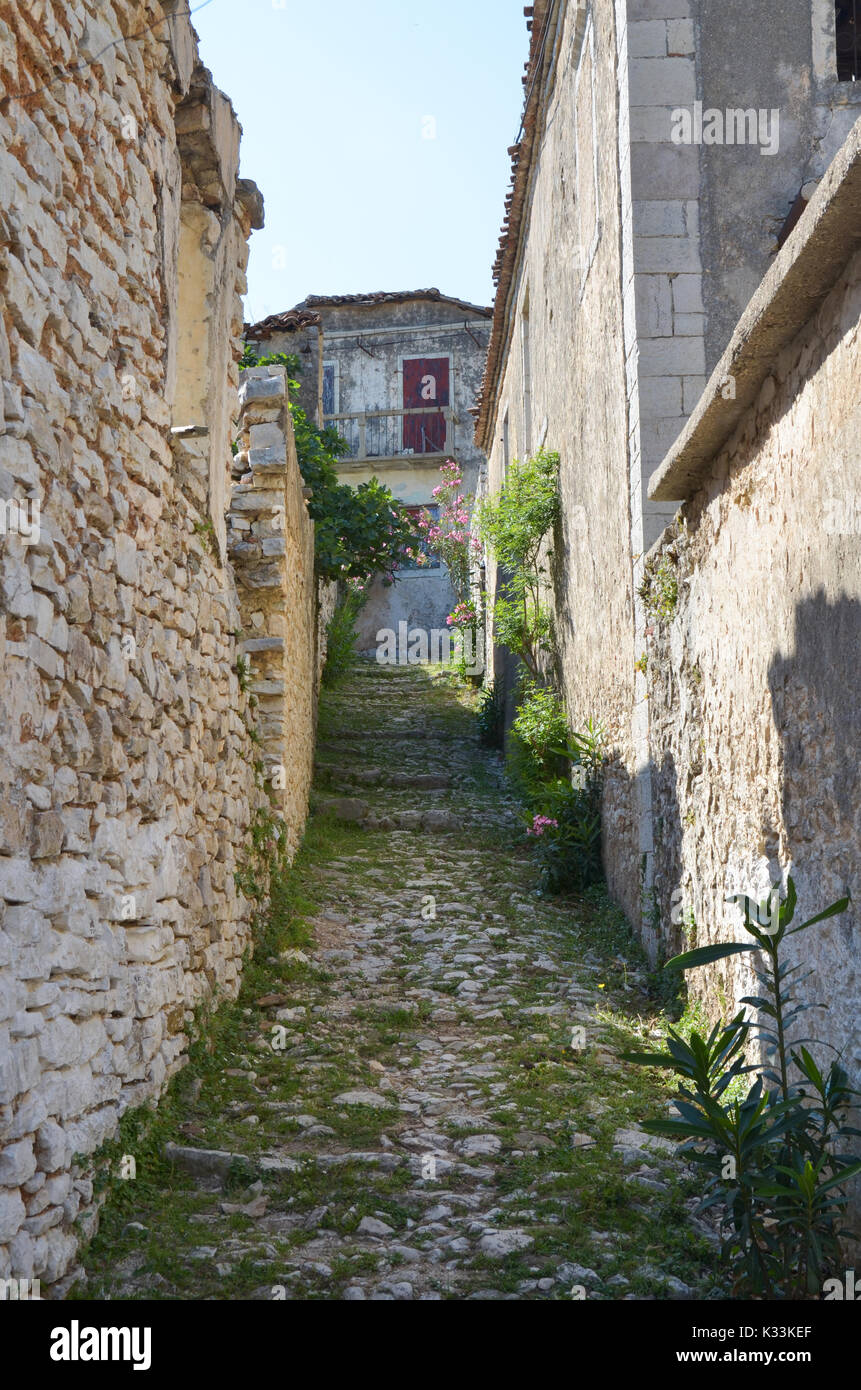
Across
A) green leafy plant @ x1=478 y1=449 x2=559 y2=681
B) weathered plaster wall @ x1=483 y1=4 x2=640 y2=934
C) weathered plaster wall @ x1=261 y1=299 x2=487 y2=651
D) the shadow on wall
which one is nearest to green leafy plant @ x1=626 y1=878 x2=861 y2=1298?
the shadow on wall

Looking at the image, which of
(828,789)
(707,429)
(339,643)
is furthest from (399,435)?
(828,789)

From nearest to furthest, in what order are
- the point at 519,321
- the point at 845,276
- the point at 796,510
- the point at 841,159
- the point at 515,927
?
the point at 841,159
the point at 845,276
the point at 796,510
the point at 515,927
the point at 519,321

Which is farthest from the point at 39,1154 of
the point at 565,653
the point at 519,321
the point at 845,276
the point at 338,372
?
the point at 338,372

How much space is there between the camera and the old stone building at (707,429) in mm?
2961

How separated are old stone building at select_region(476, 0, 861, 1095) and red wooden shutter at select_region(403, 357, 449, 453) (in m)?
10.3

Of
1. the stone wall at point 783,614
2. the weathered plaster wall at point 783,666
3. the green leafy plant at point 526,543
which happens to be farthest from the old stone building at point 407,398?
the stone wall at point 783,614

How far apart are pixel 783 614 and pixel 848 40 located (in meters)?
4.44

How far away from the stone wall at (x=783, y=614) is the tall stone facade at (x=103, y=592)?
1.92m

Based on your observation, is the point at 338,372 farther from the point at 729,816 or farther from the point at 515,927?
the point at 729,816

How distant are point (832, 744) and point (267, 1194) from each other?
84.2 inches

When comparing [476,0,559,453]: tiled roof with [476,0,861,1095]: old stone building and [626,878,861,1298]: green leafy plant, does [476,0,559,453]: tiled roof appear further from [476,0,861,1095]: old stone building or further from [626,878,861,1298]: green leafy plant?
[626,878,861,1298]: green leafy plant

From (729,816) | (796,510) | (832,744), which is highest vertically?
(796,510)

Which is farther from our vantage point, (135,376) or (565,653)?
(565,653)

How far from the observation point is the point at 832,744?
296cm
